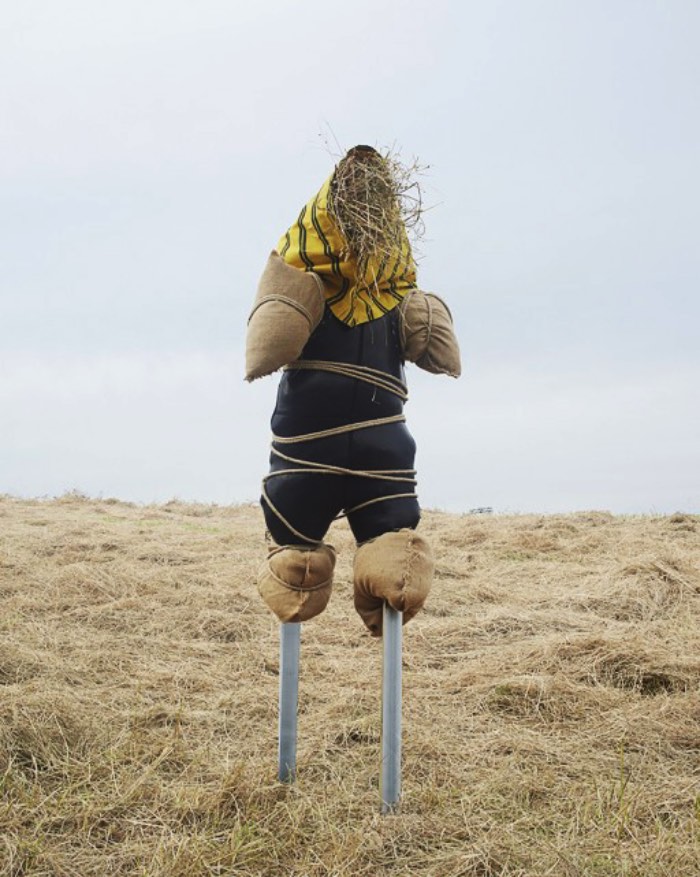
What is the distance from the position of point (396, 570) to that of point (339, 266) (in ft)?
3.36

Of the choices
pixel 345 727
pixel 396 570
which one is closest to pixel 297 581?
pixel 396 570

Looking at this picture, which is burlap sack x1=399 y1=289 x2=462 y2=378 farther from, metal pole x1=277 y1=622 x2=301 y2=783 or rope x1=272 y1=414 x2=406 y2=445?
metal pole x1=277 y1=622 x2=301 y2=783

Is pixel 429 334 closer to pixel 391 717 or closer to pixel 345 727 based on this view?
pixel 391 717

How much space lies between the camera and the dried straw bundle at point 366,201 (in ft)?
8.27

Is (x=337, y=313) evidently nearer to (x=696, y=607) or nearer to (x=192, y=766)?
(x=192, y=766)

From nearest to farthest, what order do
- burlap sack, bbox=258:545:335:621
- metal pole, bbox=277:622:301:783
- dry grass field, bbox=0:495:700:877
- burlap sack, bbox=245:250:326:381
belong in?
dry grass field, bbox=0:495:700:877 < burlap sack, bbox=245:250:326:381 < burlap sack, bbox=258:545:335:621 < metal pole, bbox=277:622:301:783

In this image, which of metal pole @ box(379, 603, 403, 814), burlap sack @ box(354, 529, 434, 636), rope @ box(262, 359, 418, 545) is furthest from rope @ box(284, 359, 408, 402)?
metal pole @ box(379, 603, 403, 814)

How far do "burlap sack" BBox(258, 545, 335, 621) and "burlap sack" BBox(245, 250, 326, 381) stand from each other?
0.65 m

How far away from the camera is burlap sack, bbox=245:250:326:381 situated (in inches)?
100

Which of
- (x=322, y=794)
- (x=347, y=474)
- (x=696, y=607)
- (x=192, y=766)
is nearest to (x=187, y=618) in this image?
(x=192, y=766)

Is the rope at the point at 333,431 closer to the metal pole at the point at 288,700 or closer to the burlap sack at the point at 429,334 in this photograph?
the burlap sack at the point at 429,334

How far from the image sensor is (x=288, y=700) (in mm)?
2822

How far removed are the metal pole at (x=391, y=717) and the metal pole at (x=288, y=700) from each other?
0.37m

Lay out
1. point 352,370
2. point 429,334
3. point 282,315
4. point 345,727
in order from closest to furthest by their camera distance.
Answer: point 282,315 < point 352,370 < point 429,334 < point 345,727
